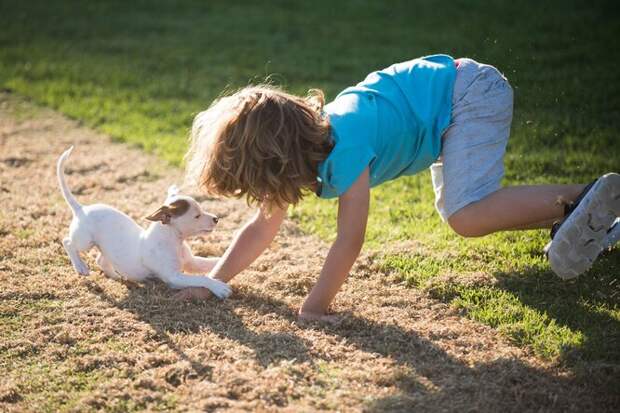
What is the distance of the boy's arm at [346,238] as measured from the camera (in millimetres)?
3154

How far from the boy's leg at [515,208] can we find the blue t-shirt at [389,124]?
13.3 inches

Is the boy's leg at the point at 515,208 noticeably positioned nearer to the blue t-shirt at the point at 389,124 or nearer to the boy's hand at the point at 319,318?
the blue t-shirt at the point at 389,124

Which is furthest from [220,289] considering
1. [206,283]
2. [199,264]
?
[199,264]

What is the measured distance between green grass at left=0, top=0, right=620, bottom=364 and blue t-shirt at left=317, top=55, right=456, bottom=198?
0.68 meters

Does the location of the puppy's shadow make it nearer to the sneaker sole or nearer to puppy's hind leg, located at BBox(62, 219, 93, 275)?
puppy's hind leg, located at BBox(62, 219, 93, 275)

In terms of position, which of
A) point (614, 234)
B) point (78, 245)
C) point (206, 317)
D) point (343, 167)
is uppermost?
point (343, 167)

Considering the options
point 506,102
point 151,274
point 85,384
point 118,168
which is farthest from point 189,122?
point 85,384

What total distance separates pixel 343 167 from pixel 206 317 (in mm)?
900

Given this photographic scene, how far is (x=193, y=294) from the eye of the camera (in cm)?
350

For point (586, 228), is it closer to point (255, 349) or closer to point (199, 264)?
point (255, 349)

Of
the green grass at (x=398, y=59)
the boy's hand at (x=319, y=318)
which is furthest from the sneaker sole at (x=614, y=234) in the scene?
the boy's hand at (x=319, y=318)

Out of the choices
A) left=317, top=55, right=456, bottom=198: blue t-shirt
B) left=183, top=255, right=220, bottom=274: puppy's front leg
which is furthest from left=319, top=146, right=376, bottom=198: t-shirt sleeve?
left=183, top=255, right=220, bottom=274: puppy's front leg

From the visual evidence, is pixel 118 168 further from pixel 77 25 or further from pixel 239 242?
pixel 77 25

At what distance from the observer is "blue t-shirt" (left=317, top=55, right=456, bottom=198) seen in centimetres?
313
